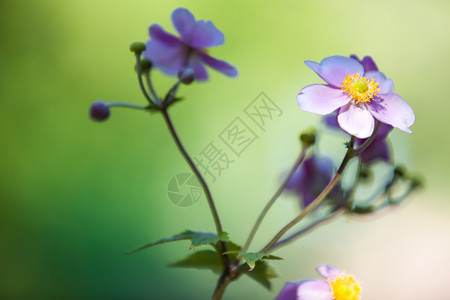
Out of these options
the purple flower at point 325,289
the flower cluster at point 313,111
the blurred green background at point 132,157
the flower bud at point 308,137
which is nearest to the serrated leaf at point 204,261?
the flower cluster at point 313,111

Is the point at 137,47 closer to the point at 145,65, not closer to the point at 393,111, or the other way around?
the point at 145,65

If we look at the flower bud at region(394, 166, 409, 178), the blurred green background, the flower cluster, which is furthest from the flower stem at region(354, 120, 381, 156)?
the blurred green background

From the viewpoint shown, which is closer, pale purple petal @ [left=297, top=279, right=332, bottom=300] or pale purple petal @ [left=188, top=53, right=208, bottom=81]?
pale purple petal @ [left=297, top=279, right=332, bottom=300]

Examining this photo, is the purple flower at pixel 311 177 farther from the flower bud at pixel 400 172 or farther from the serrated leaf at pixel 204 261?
the serrated leaf at pixel 204 261

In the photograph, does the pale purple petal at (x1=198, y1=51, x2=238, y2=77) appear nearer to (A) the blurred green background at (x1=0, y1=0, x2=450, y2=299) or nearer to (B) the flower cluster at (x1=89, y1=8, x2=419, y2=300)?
(B) the flower cluster at (x1=89, y1=8, x2=419, y2=300)

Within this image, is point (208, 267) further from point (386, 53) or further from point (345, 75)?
point (386, 53)
